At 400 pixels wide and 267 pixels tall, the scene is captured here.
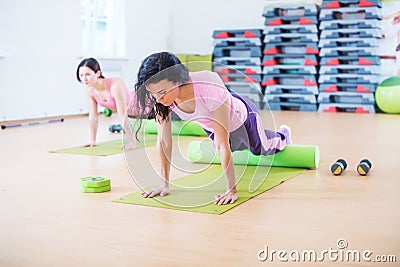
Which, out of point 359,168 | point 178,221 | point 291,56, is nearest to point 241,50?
point 291,56

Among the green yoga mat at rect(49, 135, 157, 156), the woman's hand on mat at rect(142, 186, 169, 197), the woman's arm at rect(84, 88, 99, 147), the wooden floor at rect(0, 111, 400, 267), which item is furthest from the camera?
the woman's arm at rect(84, 88, 99, 147)

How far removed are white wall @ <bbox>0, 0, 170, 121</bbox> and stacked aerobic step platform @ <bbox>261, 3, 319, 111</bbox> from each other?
1.85m

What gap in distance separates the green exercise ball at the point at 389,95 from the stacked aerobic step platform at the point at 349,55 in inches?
4.6

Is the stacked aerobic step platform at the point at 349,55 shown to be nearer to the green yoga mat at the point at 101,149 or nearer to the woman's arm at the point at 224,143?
the green yoga mat at the point at 101,149

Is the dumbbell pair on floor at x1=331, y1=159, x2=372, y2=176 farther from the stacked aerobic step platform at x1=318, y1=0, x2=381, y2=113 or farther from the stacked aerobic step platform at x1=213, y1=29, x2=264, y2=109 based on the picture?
the stacked aerobic step platform at x1=213, y1=29, x2=264, y2=109

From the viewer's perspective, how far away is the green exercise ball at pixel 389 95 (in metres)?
5.33

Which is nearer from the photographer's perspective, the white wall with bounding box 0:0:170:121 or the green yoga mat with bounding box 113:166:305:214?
the green yoga mat with bounding box 113:166:305:214

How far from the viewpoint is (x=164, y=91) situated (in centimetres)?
177

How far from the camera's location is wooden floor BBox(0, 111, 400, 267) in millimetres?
1371

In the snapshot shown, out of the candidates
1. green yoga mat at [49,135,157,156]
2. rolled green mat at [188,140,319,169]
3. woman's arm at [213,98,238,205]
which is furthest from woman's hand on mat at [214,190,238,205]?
green yoga mat at [49,135,157,156]

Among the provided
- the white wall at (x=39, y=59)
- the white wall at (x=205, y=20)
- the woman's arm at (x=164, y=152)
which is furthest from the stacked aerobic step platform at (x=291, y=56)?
the woman's arm at (x=164, y=152)

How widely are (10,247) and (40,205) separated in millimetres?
467

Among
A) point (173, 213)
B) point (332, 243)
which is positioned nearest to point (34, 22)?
point (173, 213)

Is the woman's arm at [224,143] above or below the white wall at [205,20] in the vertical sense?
below
